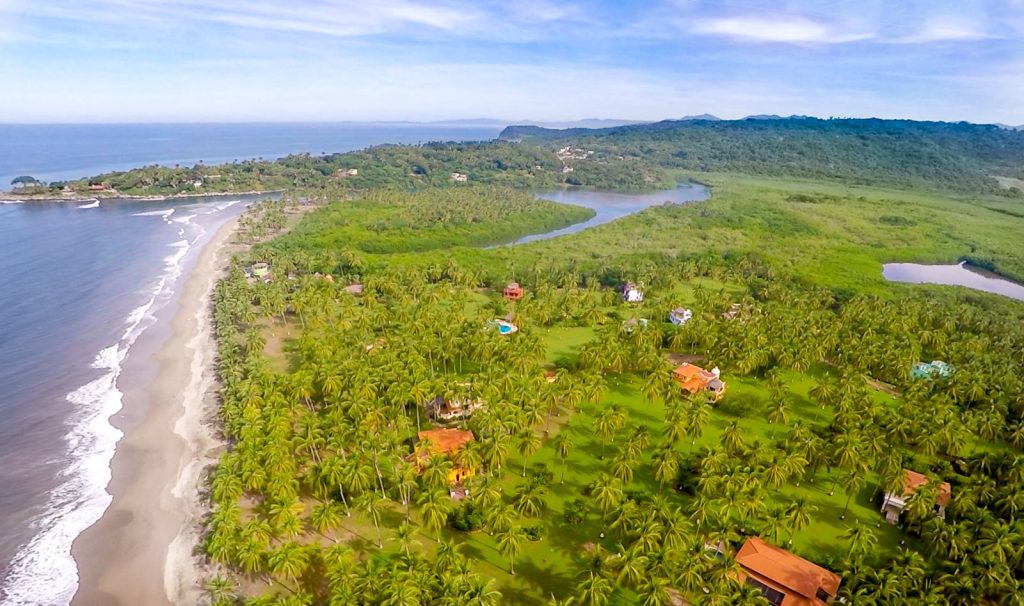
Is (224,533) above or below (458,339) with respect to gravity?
below

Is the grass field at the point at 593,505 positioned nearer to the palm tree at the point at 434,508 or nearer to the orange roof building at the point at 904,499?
the orange roof building at the point at 904,499

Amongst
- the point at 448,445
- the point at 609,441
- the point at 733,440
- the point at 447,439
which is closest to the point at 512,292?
the point at 609,441

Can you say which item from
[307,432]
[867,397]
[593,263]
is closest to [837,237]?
[593,263]

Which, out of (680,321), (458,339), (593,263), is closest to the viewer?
(458,339)

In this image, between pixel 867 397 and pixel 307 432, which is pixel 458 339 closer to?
pixel 307 432

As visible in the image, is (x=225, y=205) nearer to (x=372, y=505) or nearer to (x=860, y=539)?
(x=372, y=505)

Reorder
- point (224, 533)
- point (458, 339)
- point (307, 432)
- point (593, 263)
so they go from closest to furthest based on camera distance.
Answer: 1. point (224, 533)
2. point (307, 432)
3. point (458, 339)
4. point (593, 263)

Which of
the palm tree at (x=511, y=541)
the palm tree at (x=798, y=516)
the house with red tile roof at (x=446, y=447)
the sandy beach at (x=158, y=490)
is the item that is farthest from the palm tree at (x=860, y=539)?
the sandy beach at (x=158, y=490)
